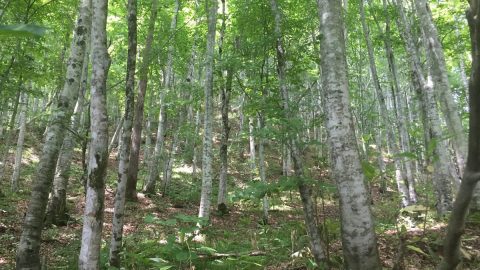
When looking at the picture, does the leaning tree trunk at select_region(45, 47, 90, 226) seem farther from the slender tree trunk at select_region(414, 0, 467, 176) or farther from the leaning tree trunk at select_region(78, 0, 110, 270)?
the slender tree trunk at select_region(414, 0, 467, 176)

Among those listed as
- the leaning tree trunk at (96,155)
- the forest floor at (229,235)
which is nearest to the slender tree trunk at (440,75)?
the forest floor at (229,235)

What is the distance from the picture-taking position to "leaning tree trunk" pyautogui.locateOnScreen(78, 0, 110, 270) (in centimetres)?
449

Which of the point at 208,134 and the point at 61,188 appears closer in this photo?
the point at 61,188

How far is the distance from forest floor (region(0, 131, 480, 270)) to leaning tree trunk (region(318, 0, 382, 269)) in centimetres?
54

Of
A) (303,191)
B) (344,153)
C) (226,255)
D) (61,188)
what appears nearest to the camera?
(344,153)

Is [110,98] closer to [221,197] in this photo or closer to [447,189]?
[221,197]

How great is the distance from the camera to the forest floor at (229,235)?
15.9ft

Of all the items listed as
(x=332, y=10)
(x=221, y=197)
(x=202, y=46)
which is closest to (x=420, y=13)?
(x=332, y=10)

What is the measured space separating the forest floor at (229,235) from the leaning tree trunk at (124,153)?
16.4 inches

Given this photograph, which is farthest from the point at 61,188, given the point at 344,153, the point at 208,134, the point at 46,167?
the point at 344,153

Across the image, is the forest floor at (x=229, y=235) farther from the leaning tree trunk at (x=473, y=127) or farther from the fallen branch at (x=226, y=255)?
the leaning tree trunk at (x=473, y=127)

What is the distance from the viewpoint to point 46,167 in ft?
19.1

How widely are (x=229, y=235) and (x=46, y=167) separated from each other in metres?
4.86

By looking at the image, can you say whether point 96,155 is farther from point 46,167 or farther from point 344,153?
point 344,153
